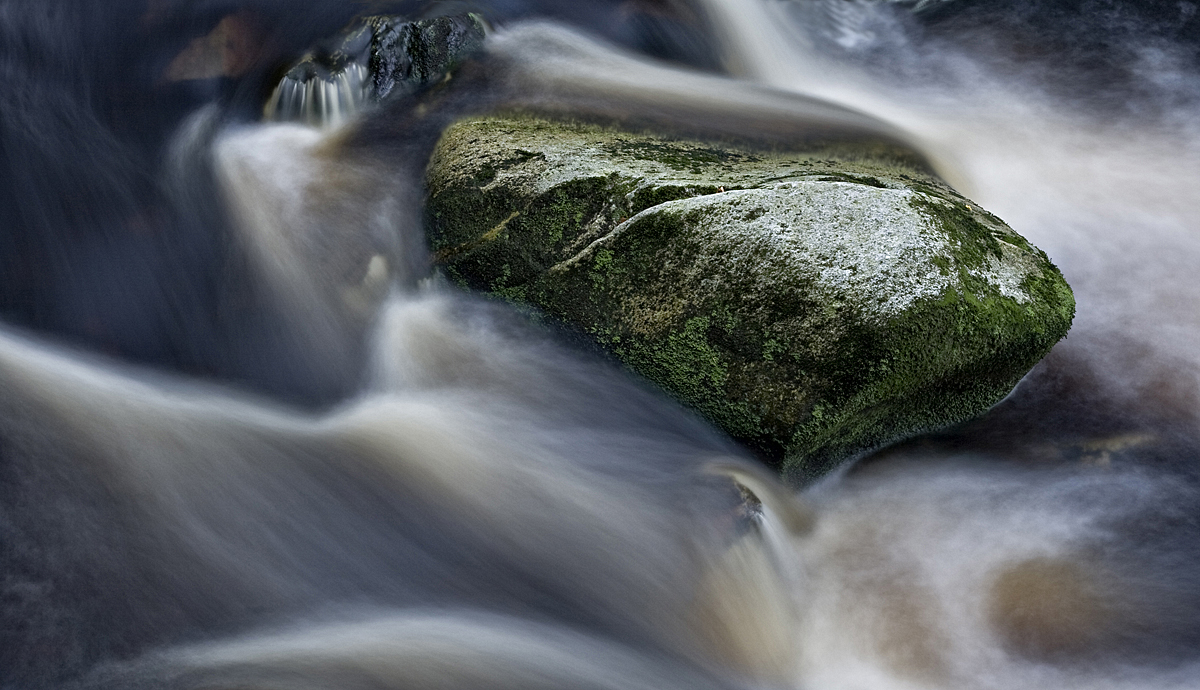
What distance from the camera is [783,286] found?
427cm

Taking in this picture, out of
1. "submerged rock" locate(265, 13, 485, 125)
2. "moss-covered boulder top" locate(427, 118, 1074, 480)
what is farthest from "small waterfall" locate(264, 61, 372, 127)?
"moss-covered boulder top" locate(427, 118, 1074, 480)

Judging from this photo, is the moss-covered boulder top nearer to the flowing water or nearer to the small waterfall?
the flowing water

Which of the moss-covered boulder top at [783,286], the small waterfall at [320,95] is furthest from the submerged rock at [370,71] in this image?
the moss-covered boulder top at [783,286]

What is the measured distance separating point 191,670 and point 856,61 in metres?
7.62

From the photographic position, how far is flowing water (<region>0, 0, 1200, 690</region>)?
3883mm

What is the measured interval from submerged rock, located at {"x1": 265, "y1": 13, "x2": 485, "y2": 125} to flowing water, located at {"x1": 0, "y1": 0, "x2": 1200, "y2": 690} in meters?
Answer: 0.07

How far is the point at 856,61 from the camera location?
8375 millimetres

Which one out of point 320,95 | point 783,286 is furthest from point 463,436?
point 320,95

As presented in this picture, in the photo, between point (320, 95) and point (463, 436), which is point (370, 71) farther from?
point (463, 436)

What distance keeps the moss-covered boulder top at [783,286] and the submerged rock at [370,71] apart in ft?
6.42

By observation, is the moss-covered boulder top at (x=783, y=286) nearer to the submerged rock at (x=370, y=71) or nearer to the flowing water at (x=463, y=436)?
the flowing water at (x=463, y=436)

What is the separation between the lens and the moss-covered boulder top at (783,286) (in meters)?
4.19

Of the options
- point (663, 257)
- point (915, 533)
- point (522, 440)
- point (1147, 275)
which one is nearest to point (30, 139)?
point (522, 440)

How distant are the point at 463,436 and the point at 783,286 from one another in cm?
192
